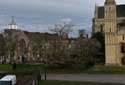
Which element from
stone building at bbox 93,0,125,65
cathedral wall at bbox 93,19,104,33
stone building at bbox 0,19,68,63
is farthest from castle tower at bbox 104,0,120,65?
cathedral wall at bbox 93,19,104,33

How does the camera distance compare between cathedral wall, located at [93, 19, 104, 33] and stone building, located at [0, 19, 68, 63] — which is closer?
stone building, located at [0, 19, 68, 63]

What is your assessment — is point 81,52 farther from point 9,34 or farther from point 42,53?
point 9,34

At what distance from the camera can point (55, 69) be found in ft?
227

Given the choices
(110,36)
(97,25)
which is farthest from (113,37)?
(97,25)

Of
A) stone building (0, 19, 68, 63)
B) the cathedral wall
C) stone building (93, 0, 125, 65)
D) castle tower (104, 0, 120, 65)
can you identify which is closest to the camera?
stone building (0, 19, 68, 63)

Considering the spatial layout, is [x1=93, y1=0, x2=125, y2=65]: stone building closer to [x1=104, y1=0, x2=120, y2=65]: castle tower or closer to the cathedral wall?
[x1=104, y1=0, x2=120, y2=65]: castle tower

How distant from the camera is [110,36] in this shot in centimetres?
13025

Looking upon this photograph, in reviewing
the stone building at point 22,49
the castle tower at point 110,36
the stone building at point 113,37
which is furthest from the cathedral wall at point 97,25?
the stone building at point 22,49

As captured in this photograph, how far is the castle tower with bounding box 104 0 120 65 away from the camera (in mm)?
127938

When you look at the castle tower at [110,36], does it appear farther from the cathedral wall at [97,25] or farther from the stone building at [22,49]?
the cathedral wall at [97,25]

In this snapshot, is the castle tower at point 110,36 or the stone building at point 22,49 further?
the castle tower at point 110,36

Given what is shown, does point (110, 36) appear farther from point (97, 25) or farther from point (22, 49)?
point (97, 25)

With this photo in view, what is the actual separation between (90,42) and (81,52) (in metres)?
19.2

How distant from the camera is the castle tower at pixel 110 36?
420ft
